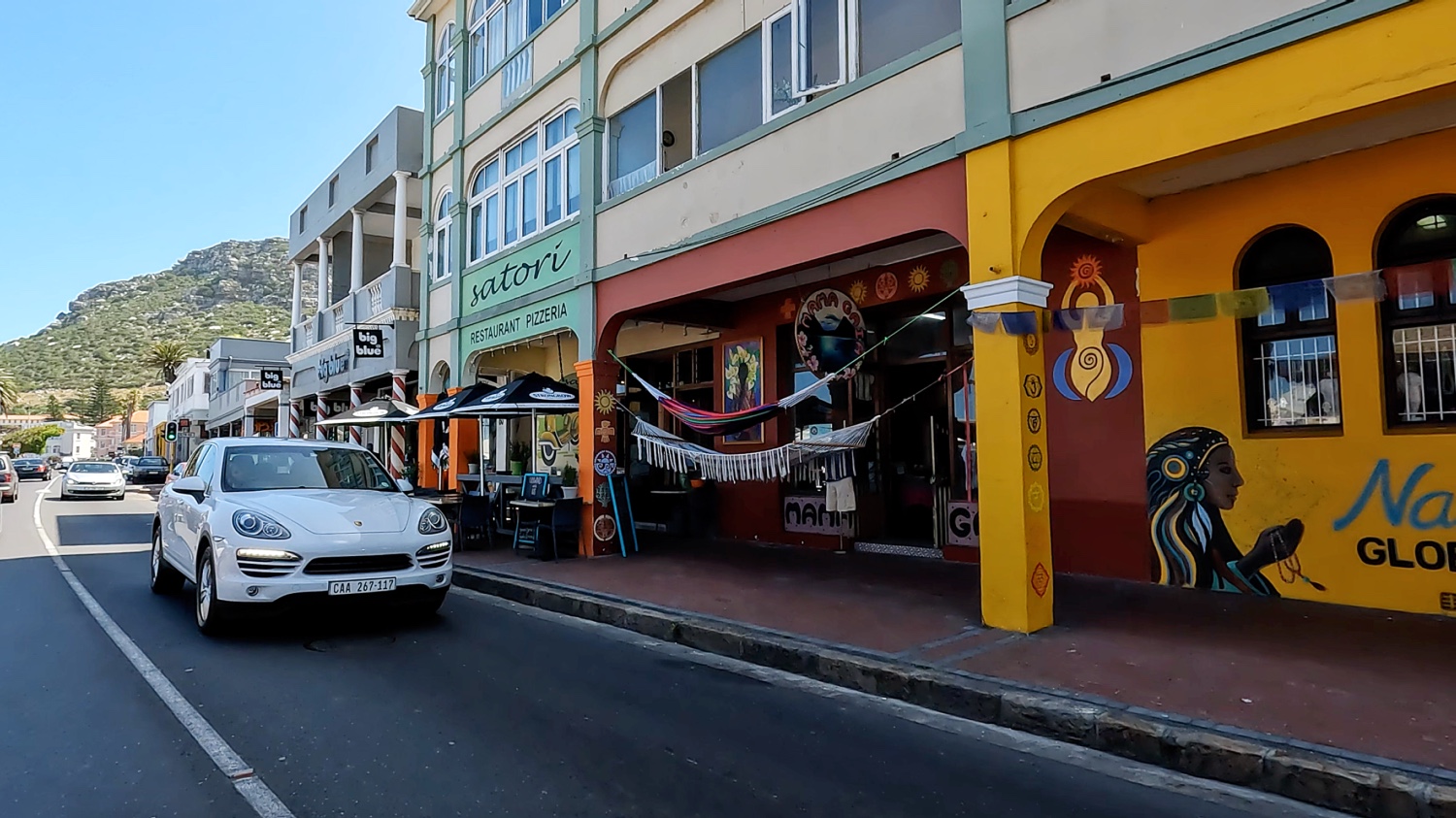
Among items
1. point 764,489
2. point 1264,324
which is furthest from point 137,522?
point 1264,324

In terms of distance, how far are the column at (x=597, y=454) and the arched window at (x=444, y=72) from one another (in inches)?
346

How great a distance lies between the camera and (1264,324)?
7.88m

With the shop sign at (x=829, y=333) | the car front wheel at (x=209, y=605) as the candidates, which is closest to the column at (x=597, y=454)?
the shop sign at (x=829, y=333)

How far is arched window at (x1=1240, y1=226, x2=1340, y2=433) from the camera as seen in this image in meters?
7.48

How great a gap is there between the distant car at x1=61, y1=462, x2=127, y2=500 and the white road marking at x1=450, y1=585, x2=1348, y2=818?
94.5 ft

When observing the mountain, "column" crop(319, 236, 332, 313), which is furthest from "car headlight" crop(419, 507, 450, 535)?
the mountain

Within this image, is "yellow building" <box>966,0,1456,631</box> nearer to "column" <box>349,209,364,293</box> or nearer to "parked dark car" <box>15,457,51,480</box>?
"column" <box>349,209,364,293</box>

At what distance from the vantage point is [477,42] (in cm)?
1639

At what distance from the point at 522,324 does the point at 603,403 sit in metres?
2.88

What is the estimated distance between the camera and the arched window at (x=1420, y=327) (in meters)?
Answer: 6.89

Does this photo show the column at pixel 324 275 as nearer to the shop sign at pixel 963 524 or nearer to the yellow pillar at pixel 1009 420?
the shop sign at pixel 963 524

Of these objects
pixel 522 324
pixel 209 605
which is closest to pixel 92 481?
pixel 522 324

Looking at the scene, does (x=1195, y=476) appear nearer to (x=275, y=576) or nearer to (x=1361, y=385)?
(x=1361, y=385)

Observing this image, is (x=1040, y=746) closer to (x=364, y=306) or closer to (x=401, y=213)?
(x=401, y=213)
